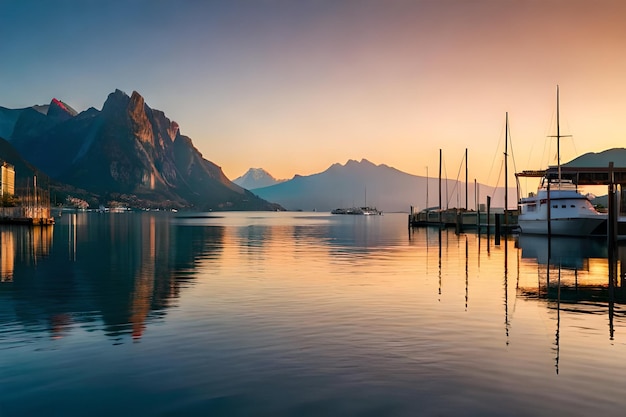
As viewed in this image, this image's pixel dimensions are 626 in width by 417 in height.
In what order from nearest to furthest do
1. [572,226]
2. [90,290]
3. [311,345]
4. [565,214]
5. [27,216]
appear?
[311,345]
[90,290]
[572,226]
[565,214]
[27,216]

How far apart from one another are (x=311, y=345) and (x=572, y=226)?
71.5 meters

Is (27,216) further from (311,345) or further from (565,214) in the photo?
(311,345)

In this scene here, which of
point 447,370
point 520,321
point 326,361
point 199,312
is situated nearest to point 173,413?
point 326,361

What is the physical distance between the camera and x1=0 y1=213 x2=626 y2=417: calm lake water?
1341 cm

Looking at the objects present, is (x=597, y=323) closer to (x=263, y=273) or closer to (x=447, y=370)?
(x=447, y=370)

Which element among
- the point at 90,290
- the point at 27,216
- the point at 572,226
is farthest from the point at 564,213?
the point at 27,216

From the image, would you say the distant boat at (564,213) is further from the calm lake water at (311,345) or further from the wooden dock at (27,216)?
the wooden dock at (27,216)

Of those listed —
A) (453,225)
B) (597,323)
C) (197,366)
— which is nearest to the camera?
(197,366)

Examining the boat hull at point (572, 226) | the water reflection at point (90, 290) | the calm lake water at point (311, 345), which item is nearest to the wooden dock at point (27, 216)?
the water reflection at point (90, 290)

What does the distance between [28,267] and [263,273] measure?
18347 mm

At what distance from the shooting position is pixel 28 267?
45.0 meters

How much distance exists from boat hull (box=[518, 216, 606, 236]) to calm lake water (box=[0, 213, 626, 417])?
43.3 metres

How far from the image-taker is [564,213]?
273 feet

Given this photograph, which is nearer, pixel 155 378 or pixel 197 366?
pixel 155 378
